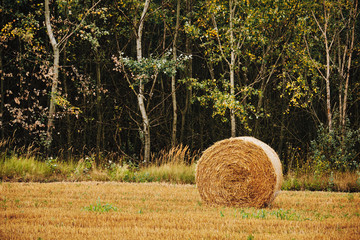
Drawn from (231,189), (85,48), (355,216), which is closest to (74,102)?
(85,48)

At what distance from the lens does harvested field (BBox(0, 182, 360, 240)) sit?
5996mm

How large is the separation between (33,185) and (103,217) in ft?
15.9

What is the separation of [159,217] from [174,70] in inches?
360

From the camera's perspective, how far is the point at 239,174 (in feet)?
29.3


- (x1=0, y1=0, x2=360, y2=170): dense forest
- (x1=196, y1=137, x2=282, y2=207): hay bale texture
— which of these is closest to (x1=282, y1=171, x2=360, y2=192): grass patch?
(x1=0, y1=0, x2=360, y2=170): dense forest

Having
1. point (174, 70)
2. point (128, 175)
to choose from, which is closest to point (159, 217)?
point (128, 175)

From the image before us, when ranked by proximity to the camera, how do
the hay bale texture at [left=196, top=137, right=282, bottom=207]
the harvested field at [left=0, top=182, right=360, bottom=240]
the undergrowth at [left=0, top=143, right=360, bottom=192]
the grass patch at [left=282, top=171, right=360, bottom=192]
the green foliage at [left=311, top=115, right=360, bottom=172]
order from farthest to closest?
the green foliage at [left=311, top=115, right=360, bottom=172] < the undergrowth at [left=0, top=143, right=360, bottom=192] < the grass patch at [left=282, top=171, right=360, bottom=192] < the hay bale texture at [left=196, top=137, right=282, bottom=207] < the harvested field at [left=0, top=182, right=360, bottom=240]

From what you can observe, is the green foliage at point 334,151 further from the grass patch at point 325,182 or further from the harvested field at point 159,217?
the harvested field at point 159,217

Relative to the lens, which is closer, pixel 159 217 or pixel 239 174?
pixel 159 217

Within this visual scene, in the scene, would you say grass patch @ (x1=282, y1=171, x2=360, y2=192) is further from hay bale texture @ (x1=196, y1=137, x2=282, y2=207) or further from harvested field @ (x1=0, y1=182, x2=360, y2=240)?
hay bale texture @ (x1=196, y1=137, x2=282, y2=207)

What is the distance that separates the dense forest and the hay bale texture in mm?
5744

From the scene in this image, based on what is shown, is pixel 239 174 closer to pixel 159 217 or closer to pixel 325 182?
pixel 159 217

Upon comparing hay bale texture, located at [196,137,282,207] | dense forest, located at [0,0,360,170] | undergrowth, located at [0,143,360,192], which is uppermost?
dense forest, located at [0,0,360,170]

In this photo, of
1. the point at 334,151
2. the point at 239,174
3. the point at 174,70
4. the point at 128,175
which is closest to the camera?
the point at 239,174
